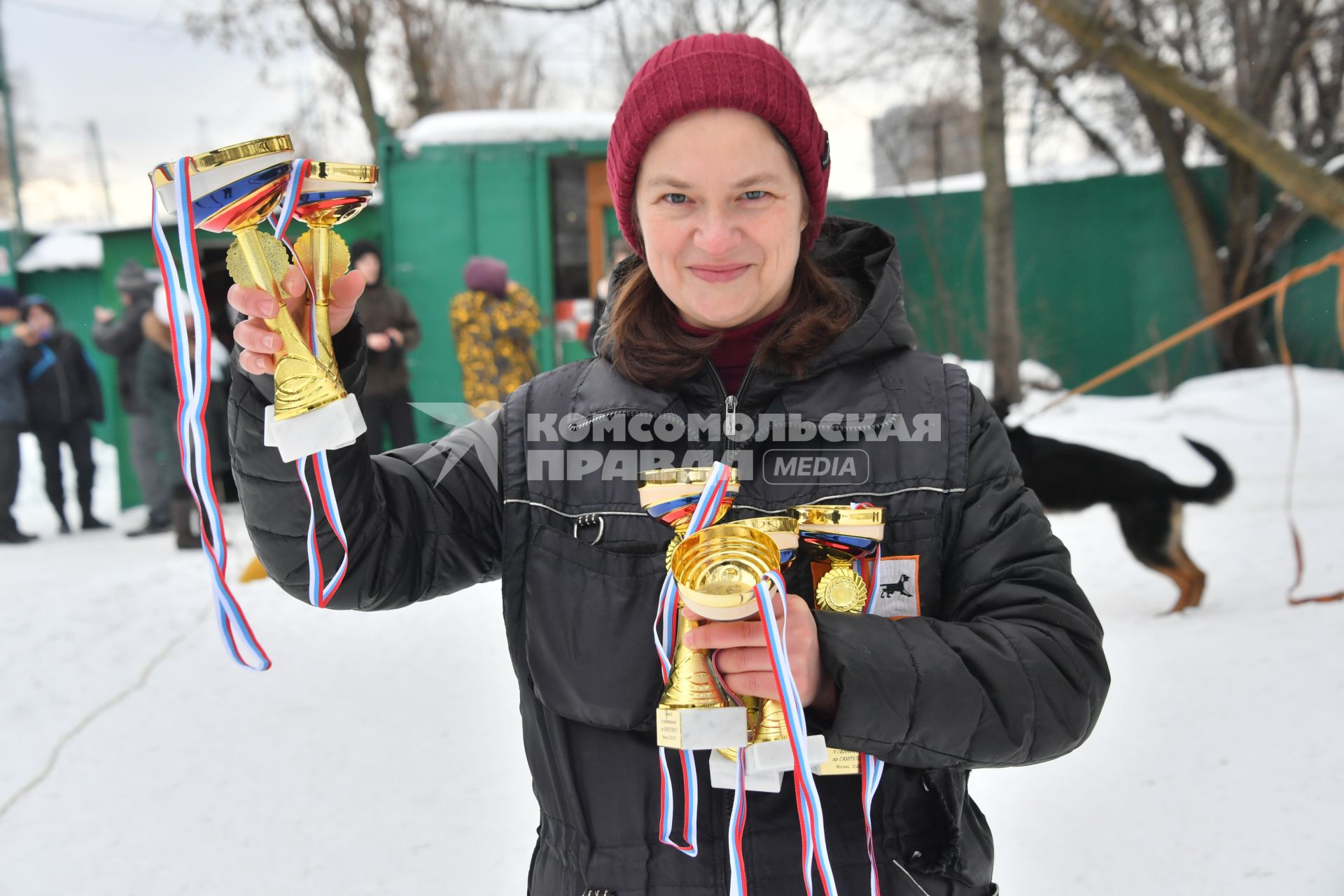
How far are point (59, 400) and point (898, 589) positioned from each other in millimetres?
7908

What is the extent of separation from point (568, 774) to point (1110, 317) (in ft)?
39.3

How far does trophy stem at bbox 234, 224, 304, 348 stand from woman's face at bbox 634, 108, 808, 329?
495mm

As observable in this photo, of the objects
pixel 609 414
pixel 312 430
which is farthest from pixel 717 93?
pixel 312 430

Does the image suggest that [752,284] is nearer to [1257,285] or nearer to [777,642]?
[777,642]

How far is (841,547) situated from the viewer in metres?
1.21

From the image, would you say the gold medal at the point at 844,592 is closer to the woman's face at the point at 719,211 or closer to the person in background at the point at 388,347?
the woman's face at the point at 719,211

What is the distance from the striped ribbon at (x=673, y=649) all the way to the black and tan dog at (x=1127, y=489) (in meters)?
3.74

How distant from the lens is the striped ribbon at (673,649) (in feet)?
3.55

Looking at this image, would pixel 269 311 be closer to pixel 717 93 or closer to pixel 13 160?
pixel 717 93

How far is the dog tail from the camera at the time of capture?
4.62m

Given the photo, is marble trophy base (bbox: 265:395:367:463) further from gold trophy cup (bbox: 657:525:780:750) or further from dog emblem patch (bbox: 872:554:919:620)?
dog emblem patch (bbox: 872:554:919:620)

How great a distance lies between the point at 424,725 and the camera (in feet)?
12.0

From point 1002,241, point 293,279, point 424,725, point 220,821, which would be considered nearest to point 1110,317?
point 1002,241

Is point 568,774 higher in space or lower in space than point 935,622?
lower
